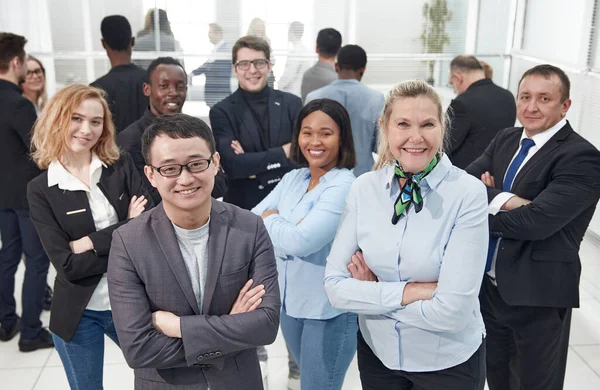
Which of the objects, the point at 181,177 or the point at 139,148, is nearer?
the point at 181,177

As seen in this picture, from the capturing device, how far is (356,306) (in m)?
1.99

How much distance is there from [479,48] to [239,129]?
4716 millimetres

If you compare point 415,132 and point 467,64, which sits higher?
point 467,64

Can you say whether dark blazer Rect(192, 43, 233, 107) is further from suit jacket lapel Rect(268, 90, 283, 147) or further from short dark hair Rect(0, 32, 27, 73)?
suit jacket lapel Rect(268, 90, 283, 147)

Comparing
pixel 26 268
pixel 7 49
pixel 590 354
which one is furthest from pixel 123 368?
pixel 590 354

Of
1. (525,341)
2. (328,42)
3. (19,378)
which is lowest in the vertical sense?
(19,378)

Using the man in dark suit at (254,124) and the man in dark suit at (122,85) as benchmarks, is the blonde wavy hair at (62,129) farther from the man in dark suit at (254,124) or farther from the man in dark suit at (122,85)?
the man in dark suit at (122,85)

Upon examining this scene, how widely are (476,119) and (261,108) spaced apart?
1.63m

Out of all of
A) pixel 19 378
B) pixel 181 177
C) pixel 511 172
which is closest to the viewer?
pixel 181 177

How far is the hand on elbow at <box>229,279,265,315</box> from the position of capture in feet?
5.86

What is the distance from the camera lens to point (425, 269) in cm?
191

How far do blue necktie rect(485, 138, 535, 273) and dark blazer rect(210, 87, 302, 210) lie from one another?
48.2 inches

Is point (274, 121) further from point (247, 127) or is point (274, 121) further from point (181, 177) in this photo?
point (181, 177)

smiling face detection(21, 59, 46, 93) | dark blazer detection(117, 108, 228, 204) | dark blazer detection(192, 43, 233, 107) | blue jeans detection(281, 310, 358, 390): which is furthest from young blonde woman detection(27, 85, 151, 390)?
dark blazer detection(192, 43, 233, 107)
